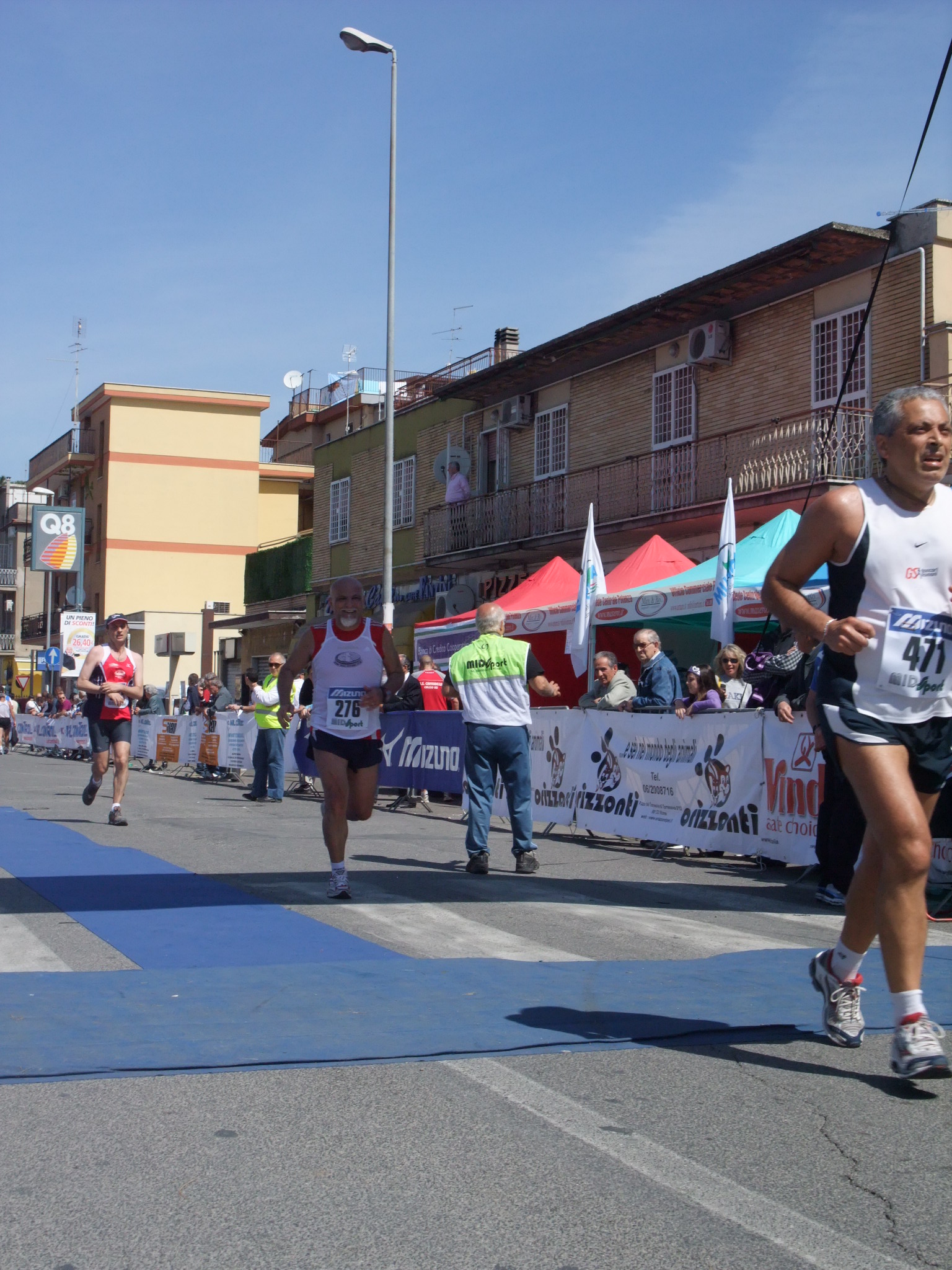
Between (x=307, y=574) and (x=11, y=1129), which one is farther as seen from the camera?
(x=307, y=574)

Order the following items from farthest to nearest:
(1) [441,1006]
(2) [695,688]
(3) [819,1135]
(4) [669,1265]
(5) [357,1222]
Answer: (2) [695,688], (1) [441,1006], (3) [819,1135], (5) [357,1222], (4) [669,1265]

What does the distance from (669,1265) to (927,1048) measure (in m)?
1.49

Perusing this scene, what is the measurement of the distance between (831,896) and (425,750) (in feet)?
26.3

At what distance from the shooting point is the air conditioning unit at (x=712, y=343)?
2473 cm

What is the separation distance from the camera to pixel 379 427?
1495 inches

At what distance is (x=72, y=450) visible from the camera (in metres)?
62.0

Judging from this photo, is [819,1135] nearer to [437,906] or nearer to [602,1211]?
[602,1211]

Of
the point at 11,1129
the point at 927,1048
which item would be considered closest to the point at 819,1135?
the point at 927,1048

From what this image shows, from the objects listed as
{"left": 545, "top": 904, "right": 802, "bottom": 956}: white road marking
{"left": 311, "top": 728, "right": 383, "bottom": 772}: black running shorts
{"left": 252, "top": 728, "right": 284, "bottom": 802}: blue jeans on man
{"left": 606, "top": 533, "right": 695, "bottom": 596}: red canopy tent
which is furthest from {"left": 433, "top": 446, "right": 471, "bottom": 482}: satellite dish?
{"left": 545, "top": 904, "right": 802, "bottom": 956}: white road marking

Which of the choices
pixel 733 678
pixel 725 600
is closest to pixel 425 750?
pixel 725 600

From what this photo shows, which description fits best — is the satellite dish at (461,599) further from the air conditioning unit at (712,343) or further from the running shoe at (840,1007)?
the running shoe at (840,1007)

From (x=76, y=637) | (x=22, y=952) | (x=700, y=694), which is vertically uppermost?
(x=76, y=637)

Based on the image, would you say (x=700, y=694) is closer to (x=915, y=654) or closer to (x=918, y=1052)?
(x=915, y=654)

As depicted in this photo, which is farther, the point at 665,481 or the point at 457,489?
the point at 457,489
